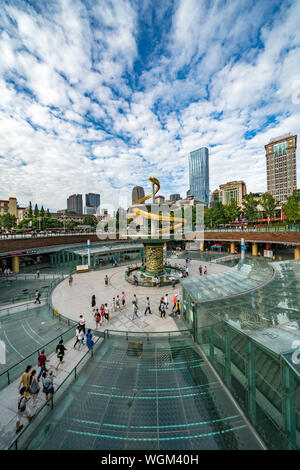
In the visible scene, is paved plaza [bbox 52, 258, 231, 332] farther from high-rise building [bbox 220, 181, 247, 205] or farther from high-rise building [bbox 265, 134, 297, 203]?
high-rise building [bbox 220, 181, 247, 205]

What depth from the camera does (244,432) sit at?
5.38m

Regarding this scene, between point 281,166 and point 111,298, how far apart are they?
129870 millimetres

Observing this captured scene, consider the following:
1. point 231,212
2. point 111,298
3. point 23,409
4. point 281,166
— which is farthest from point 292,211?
point 281,166

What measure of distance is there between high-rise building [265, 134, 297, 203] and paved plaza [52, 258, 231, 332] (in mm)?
112181

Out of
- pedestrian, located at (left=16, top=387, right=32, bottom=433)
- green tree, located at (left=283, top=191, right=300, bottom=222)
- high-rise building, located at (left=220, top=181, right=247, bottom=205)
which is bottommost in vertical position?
pedestrian, located at (left=16, top=387, right=32, bottom=433)

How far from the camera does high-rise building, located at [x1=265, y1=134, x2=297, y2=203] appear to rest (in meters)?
102

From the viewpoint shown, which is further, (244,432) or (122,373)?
(122,373)

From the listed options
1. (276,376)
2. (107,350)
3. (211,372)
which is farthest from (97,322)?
(276,376)

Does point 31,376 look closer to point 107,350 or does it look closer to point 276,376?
point 107,350

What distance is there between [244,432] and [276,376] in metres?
2.19

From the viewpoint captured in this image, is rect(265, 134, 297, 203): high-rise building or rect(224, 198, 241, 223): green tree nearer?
rect(224, 198, 241, 223): green tree

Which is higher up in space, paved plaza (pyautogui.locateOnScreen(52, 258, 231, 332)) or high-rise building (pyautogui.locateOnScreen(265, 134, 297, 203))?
high-rise building (pyautogui.locateOnScreen(265, 134, 297, 203))

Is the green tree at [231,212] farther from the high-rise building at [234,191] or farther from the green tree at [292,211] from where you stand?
the high-rise building at [234,191]

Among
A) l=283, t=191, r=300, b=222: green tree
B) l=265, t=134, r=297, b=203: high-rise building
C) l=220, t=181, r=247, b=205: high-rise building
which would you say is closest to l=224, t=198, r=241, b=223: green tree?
l=283, t=191, r=300, b=222: green tree
